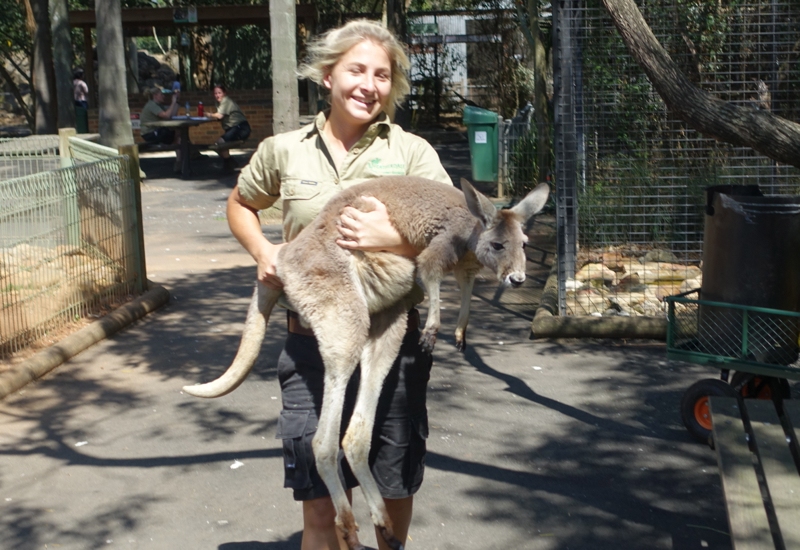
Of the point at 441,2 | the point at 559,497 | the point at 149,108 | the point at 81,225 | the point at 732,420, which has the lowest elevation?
the point at 559,497

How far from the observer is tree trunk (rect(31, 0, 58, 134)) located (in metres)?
21.8

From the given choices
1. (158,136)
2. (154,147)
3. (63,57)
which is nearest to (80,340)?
(158,136)

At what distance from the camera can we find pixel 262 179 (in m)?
3.12

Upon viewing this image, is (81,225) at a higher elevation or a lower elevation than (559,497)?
higher

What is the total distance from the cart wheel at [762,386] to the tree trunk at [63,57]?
60.6 feet

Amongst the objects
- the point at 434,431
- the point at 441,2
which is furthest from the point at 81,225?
the point at 441,2

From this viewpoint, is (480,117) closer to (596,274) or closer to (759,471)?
(596,274)

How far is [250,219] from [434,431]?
2395mm

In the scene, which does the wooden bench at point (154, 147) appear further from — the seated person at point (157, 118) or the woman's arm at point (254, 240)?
the woman's arm at point (254, 240)

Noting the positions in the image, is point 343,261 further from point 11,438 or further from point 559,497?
point 11,438

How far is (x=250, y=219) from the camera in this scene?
3211 millimetres

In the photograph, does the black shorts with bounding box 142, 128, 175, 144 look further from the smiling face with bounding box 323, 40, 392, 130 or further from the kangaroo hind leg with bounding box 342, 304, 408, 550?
the kangaroo hind leg with bounding box 342, 304, 408, 550

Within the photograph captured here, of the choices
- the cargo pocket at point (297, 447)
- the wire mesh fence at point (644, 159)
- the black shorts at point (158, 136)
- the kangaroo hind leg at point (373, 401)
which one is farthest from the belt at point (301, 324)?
the black shorts at point (158, 136)

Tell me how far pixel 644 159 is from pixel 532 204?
5.89m
